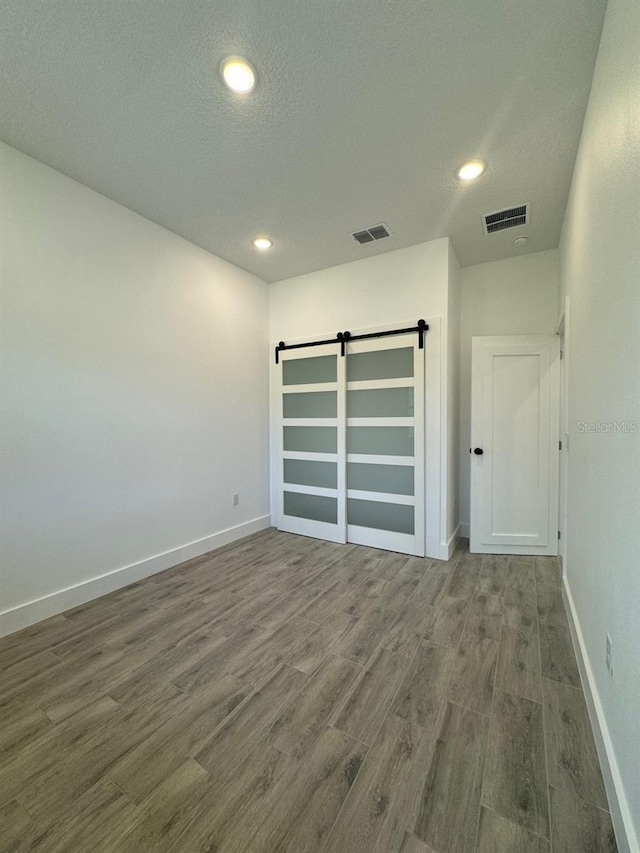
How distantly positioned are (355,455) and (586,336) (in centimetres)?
223

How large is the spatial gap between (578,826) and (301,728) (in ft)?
3.24

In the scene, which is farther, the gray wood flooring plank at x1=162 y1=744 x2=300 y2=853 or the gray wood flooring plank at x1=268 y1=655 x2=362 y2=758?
the gray wood flooring plank at x1=268 y1=655 x2=362 y2=758

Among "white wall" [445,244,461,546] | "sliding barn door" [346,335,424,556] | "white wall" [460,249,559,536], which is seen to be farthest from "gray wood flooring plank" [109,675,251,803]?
"white wall" [460,249,559,536]

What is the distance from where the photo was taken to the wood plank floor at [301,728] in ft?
3.65

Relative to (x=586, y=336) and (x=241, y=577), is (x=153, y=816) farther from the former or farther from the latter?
(x=586, y=336)

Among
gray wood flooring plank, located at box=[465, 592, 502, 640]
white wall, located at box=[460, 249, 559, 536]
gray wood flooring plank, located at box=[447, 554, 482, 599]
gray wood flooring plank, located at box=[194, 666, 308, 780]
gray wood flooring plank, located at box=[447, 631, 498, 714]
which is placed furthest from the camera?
white wall, located at box=[460, 249, 559, 536]

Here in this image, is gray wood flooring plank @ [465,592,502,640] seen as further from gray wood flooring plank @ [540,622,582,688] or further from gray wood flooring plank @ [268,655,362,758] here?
gray wood flooring plank @ [268,655,362,758]

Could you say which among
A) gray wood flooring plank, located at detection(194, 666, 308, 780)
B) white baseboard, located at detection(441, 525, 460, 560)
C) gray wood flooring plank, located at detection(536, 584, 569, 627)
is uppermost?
white baseboard, located at detection(441, 525, 460, 560)

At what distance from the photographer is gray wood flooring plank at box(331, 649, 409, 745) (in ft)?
4.83

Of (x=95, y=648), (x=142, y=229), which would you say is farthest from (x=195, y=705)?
(x=142, y=229)

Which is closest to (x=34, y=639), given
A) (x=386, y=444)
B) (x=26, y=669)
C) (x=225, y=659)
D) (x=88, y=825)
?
(x=26, y=669)

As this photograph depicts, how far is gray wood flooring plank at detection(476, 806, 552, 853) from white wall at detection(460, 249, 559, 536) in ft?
9.32

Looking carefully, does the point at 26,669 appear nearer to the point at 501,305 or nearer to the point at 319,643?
the point at 319,643

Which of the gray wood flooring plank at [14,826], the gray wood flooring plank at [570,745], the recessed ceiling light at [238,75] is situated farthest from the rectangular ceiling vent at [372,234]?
the gray wood flooring plank at [14,826]
